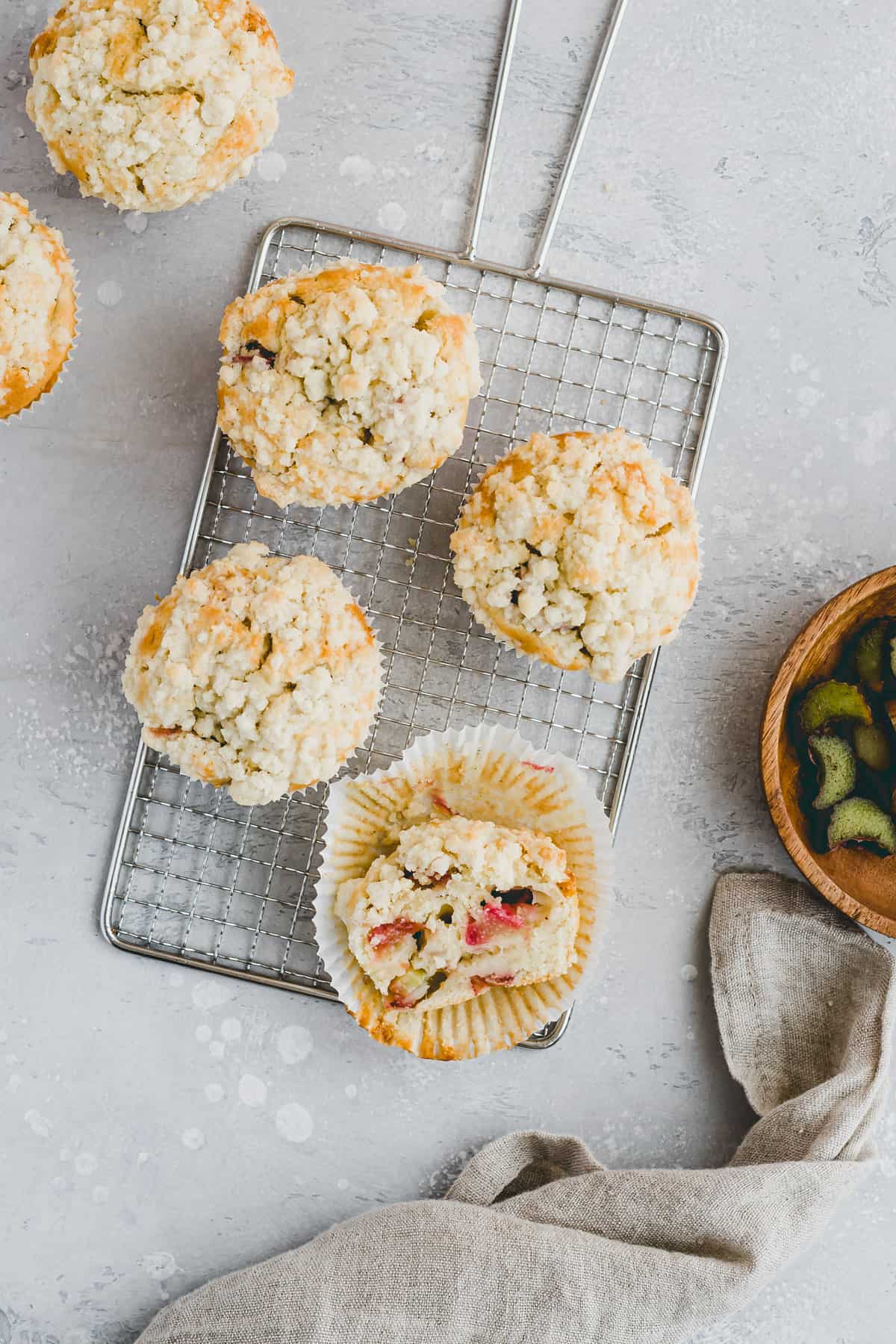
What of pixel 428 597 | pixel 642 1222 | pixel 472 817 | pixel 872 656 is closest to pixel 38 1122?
pixel 472 817

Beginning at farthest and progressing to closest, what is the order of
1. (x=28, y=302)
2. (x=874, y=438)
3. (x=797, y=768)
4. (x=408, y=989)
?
(x=874, y=438)
(x=797, y=768)
(x=408, y=989)
(x=28, y=302)

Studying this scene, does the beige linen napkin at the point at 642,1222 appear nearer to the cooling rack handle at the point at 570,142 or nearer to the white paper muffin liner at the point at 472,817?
the white paper muffin liner at the point at 472,817

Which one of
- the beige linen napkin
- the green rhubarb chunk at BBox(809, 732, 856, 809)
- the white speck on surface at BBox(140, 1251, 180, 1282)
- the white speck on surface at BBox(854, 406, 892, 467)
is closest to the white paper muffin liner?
the beige linen napkin

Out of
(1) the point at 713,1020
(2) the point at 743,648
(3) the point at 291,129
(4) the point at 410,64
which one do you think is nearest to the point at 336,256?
(3) the point at 291,129

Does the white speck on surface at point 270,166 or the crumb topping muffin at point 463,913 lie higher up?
the white speck on surface at point 270,166

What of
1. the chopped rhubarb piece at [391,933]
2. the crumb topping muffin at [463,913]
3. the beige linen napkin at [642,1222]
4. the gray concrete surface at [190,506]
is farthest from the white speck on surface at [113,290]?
the beige linen napkin at [642,1222]

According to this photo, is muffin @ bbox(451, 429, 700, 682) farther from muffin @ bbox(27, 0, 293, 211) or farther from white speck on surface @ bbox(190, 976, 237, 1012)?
white speck on surface @ bbox(190, 976, 237, 1012)

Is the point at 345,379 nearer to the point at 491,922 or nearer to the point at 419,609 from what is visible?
the point at 419,609
